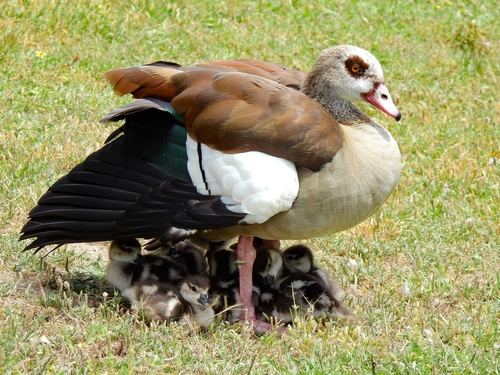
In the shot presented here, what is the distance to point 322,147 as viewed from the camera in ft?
16.2

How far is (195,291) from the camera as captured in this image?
16.9ft

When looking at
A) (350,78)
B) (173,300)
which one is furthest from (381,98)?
(173,300)

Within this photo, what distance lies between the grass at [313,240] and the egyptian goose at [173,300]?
110 mm

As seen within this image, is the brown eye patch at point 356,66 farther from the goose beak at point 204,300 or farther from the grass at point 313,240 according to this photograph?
the goose beak at point 204,300

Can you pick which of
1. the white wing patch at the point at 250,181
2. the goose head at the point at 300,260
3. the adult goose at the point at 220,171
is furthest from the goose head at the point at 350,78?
the goose head at the point at 300,260

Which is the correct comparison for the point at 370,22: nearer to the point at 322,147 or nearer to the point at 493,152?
the point at 493,152

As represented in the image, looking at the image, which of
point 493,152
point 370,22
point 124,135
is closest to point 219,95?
point 124,135

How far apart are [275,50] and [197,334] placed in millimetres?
4855

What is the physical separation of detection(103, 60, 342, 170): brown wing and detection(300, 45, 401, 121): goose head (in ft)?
0.98

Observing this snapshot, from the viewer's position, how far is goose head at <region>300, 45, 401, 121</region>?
543 cm

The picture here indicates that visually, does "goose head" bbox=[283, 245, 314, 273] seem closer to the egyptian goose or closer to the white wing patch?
the egyptian goose

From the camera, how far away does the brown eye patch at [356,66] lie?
541 centimetres

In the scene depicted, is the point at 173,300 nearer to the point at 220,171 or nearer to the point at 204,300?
the point at 204,300

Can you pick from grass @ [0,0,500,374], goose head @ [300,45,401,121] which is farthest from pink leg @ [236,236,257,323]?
goose head @ [300,45,401,121]
